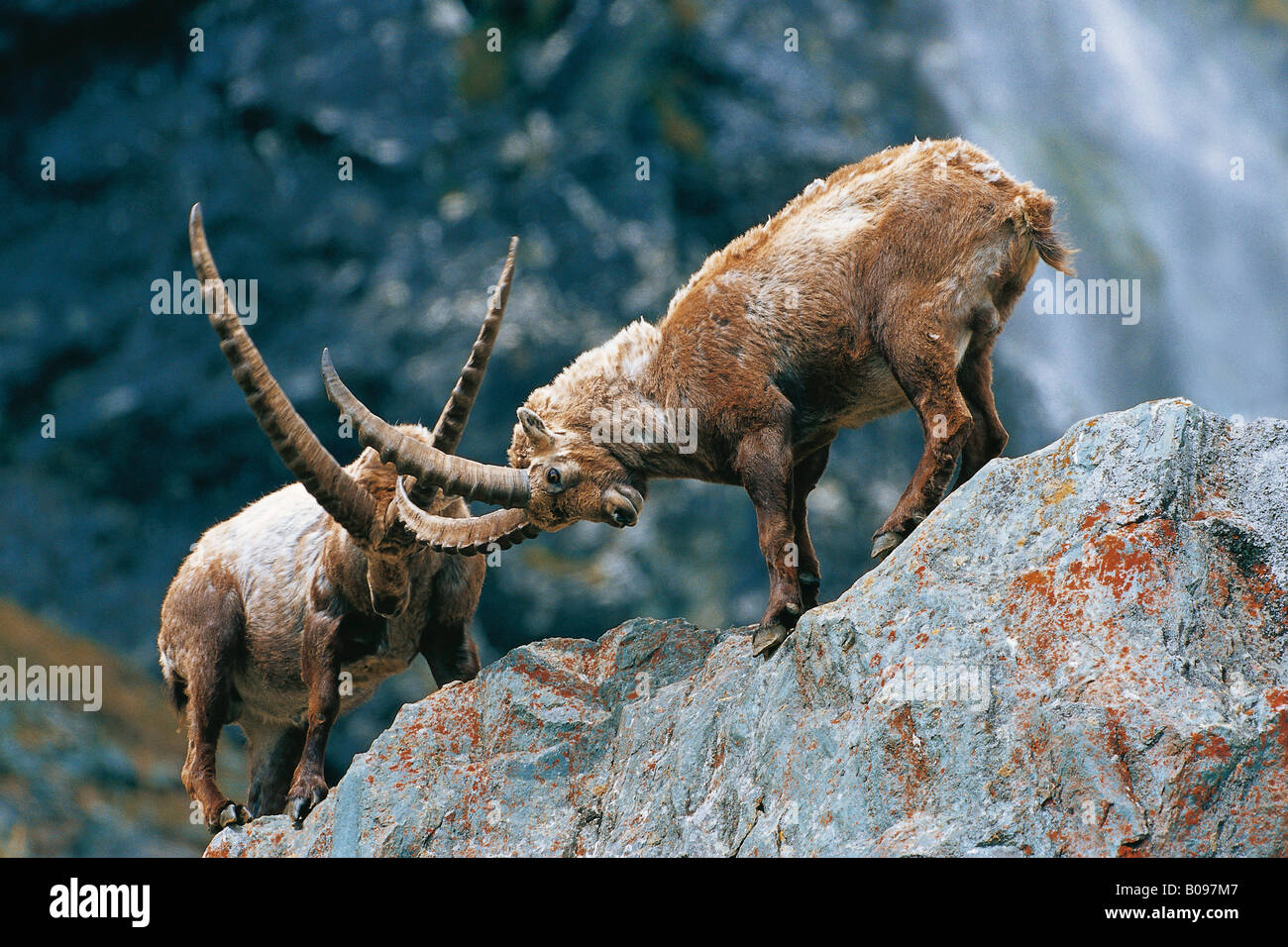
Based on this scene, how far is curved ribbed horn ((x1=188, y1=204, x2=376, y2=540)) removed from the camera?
932 cm

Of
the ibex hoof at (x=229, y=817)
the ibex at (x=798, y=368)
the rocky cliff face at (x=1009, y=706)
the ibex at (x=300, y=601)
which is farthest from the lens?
the ibex hoof at (x=229, y=817)

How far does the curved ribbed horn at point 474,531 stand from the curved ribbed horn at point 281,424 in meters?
0.85

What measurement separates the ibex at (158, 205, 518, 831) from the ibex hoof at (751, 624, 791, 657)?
2.39 meters

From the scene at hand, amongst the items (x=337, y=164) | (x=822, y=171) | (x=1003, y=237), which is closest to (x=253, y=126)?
(x=337, y=164)

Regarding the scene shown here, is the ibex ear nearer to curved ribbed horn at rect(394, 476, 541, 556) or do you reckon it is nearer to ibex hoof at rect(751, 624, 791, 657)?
curved ribbed horn at rect(394, 476, 541, 556)

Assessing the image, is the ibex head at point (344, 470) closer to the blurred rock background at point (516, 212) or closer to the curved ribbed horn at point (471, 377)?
the curved ribbed horn at point (471, 377)

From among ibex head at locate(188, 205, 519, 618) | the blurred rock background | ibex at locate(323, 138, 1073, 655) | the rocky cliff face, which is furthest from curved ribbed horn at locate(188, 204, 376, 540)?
the blurred rock background

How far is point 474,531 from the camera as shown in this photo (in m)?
8.91

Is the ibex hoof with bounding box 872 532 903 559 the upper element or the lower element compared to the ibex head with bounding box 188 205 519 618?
lower

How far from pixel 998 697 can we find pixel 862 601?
979 mm

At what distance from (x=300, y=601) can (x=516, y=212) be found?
24391 millimetres

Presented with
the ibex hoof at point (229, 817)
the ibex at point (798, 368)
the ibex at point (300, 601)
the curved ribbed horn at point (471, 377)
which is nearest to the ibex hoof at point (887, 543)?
the ibex at point (798, 368)

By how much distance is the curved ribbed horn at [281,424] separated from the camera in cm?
932

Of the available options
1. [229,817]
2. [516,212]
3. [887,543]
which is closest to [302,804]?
[229,817]
